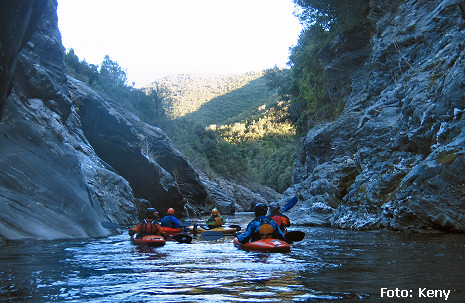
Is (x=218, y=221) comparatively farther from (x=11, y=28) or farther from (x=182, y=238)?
(x=11, y=28)

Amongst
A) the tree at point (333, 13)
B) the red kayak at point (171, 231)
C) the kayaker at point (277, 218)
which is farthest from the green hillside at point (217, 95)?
the kayaker at point (277, 218)

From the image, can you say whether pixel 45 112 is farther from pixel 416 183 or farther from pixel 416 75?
pixel 416 75

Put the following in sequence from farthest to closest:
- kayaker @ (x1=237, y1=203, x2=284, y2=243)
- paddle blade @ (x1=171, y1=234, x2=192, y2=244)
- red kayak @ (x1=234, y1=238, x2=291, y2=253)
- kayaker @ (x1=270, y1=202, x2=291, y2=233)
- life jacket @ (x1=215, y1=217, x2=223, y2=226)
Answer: life jacket @ (x1=215, y1=217, x2=223, y2=226) < paddle blade @ (x1=171, y1=234, x2=192, y2=244) < kayaker @ (x1=270, y1=202, x2=291, y2=233) < kayaker @ (x1=237, y1=203, x2=284, y2=243) < red kayak @ (x1=234, y1=238, x2=291, y2=253)

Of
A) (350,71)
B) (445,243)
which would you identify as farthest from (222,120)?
(445,243)

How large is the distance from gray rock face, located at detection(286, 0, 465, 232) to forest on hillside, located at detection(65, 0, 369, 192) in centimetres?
302

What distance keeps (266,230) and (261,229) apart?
0.12 m

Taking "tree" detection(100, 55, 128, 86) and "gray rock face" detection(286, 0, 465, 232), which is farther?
"tree" detection(100, 55, 128, 86)

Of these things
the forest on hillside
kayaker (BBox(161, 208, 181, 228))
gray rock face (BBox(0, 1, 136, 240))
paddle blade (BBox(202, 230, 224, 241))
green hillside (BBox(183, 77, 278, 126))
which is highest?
green hillside (BBox(183, 77, 278, 126))

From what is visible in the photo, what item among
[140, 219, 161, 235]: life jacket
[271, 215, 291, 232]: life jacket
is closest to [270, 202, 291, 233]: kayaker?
[271, 215, 291, 232]: life jacket

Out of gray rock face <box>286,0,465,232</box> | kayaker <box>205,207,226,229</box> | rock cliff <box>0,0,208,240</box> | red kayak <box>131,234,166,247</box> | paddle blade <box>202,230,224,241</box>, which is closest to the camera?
rock cliff <box>0,0,208,240</box>

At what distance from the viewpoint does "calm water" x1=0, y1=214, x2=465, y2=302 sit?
4.19 m

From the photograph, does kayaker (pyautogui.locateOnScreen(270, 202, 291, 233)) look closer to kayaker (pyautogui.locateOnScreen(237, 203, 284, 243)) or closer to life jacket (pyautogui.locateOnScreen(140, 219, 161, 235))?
kayaker (pyautogui.locateOnScreen(237, 203, 284, 243))

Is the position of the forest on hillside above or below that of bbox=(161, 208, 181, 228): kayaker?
above

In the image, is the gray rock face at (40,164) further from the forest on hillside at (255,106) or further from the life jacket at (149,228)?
the forest on hillside at (255,106)
